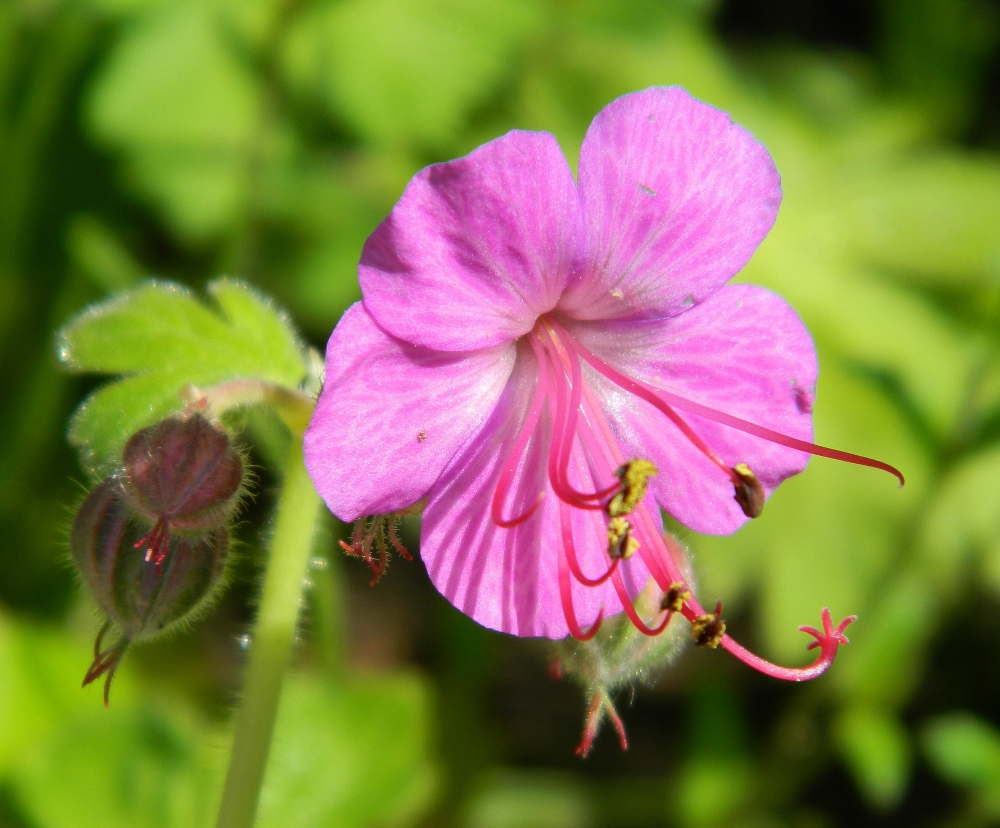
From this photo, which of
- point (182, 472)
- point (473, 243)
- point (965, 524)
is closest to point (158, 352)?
point (182, 472)

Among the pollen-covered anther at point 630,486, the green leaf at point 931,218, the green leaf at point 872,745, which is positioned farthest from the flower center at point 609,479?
the green leaf at point 931,218

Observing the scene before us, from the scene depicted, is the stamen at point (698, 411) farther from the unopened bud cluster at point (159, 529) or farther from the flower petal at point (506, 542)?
the unopened bud cluster at point (159, 529)

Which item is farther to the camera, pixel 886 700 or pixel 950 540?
pixel 950 540

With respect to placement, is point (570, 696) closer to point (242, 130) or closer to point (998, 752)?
point (998, 752)

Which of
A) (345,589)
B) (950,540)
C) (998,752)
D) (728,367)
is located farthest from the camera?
(345,589)

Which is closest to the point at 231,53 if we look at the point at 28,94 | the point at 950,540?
the point at 28,94

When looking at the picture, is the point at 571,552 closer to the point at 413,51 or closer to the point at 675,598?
the point at 675,598
